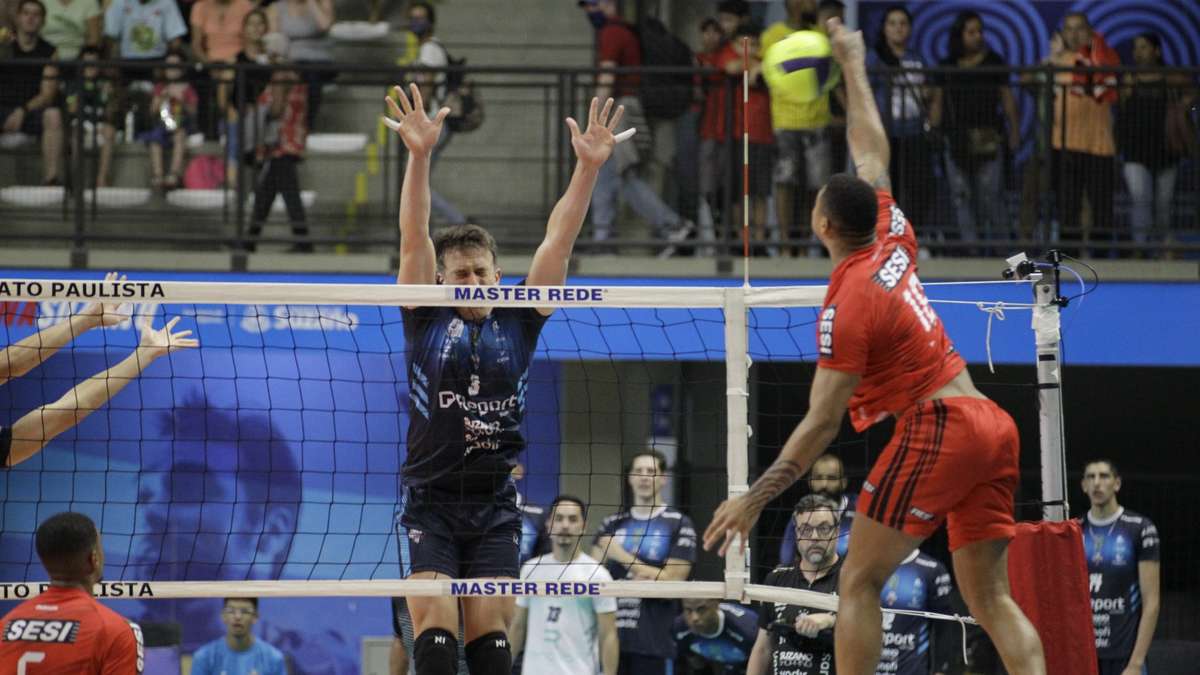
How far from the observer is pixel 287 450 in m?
12.5

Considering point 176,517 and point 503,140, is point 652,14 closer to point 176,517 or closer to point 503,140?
point 503,140

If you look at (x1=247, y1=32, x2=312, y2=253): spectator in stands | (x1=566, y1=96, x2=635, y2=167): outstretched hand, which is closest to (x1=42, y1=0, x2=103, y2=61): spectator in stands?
(x1=247, y1=32, x2=312, y2=253): spectator in stands

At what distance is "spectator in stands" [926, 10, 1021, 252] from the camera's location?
39.4 feet

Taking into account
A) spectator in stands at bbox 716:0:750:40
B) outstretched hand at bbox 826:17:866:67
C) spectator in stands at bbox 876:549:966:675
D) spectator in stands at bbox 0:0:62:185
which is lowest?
spectator in stands at bbox 876:549:966:675

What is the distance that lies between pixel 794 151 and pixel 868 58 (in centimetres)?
236

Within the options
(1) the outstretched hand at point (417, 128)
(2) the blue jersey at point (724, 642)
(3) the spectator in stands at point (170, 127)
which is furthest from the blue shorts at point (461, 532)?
(3) the spectator in stands at point (170, 127)

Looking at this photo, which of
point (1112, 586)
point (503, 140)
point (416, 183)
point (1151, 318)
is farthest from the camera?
point (503, 140)

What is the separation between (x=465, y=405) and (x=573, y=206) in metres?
0.89

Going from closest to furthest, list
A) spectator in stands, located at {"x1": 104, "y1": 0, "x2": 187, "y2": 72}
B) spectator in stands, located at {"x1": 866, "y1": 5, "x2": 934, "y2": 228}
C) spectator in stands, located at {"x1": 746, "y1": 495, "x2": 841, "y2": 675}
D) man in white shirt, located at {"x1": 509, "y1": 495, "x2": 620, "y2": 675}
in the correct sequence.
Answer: spectator in stands, located at {"x1": 746, "y1": 495, "x2": 841, "y2": 675}, man in white shirt, located at {"x1": 509, "y1": 495, "x2": 620, "y2": 675}, spectator in stands, located at {"x1": 866, "y1": 5, "x2": 934, "y2": 228}, spectator in stands, located at {"x1": 104, "y1": 0, "x2": 187, "y2": 72}

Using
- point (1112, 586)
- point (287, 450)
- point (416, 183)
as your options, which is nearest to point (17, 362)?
point (416, 183)

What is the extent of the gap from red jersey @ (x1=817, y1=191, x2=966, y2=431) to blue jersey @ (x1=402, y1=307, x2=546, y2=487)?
1352 mm

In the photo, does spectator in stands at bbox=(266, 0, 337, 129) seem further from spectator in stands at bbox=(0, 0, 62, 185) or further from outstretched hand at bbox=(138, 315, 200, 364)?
outstretched hand at bbox=(138, 315, 200, 364)

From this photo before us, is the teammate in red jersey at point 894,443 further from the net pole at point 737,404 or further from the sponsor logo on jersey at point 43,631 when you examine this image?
the sponsor logo on jersey at point 43,631

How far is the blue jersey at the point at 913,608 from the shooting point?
353 inches
